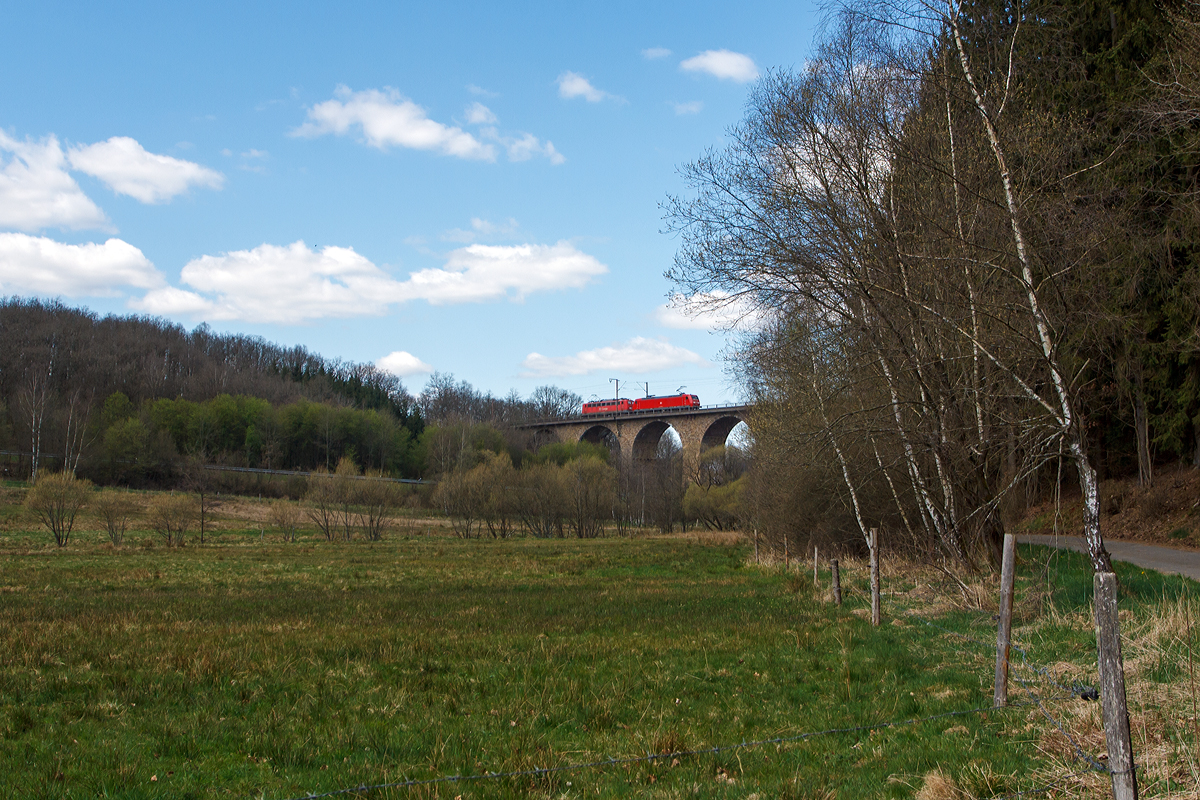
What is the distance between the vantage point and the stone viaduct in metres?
76.7

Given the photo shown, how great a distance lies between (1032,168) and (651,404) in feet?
236

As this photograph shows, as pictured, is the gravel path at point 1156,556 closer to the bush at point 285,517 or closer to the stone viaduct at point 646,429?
the bush at point 285,517

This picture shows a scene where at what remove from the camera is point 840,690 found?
324 inches

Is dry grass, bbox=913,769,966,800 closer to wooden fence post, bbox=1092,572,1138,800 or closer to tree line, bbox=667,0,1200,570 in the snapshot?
wooden fence post, bbox=1092,572,1138,800

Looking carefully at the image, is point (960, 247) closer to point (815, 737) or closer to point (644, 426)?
point (815, 737)

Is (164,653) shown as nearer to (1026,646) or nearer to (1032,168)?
(1026,646)

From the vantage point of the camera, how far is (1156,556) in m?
18.5

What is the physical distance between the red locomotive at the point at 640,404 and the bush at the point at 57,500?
168ft

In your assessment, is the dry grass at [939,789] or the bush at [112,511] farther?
the bush at [112,511]

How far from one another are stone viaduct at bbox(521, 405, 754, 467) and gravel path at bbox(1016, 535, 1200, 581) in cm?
4347

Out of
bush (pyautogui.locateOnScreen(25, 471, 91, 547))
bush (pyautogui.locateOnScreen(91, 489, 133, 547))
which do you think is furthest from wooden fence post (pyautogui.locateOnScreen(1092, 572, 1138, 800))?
bush (pyautogui.locateOnScreen(25, 471, 91, 547))

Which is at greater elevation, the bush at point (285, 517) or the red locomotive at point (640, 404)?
the red locomotive at point (640, 404)

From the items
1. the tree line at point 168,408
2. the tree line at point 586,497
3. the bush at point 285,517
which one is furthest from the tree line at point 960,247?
the tree line at point 168,408

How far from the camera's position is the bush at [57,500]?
38969mm
